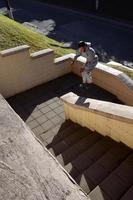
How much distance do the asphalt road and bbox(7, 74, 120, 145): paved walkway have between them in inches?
323

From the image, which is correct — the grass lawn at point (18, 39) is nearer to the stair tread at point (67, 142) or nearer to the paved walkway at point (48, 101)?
the paved walkway at point (48, 101)

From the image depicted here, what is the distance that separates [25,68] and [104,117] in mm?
3769

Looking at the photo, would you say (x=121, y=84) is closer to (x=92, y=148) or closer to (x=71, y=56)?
(x=71, y=56)

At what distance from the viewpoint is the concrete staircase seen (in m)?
3.77

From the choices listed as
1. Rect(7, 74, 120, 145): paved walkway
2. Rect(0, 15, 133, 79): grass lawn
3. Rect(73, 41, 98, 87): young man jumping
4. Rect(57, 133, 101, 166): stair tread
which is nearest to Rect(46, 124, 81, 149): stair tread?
Rect(7, 74, 120, 145): paved walkway

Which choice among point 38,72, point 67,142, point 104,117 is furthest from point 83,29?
point 104,117

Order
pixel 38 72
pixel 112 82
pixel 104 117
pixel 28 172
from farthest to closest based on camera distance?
pixel 38 72 < pixel 112 82 < pixel 104 117 < pixel 28 172

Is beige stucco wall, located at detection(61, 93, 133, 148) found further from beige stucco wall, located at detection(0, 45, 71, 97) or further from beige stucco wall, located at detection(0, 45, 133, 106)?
beige stucco wall, located at detection(0, 45, 71, 97)

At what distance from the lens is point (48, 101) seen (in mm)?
7645

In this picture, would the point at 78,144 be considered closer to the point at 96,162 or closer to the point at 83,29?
the point at 96,162

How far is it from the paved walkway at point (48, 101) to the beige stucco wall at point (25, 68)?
25 cm

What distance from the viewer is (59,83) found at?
27.9 feet

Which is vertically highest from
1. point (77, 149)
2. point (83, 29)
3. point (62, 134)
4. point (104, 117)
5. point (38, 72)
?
point (104, 117)

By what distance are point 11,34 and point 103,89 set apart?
410 cm
